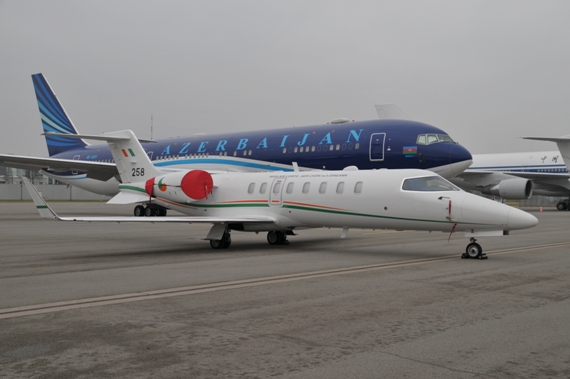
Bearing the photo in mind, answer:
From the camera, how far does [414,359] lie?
5.33 meters

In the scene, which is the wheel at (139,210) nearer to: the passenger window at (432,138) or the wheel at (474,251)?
the passenger window at (432,138)

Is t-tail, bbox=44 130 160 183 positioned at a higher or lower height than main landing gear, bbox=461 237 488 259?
higher

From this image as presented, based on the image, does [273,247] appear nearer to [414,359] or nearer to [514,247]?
[514,247]

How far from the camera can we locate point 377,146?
24.9 metres

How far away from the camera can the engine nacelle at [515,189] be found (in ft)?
123

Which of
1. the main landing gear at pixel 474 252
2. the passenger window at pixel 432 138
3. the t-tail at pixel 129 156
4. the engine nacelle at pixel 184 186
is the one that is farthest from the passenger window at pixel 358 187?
the passenger window at pixel 432 138

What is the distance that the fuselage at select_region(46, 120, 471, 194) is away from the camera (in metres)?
24.4

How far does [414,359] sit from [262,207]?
36.4 ft

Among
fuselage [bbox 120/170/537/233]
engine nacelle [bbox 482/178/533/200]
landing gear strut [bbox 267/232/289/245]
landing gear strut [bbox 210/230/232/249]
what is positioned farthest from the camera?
engine nacelle [bbox 482/178/533/200]

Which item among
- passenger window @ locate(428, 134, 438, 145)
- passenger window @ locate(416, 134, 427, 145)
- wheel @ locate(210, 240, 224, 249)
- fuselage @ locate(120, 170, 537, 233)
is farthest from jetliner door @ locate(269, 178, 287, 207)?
passenger window @ locate(428, 134, 438, 145)

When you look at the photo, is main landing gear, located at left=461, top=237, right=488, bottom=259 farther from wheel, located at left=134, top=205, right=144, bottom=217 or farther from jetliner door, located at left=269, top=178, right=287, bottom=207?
wheel, located at left=134, top=205, right=144, bottom=217

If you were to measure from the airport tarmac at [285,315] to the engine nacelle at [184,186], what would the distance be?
135 inches

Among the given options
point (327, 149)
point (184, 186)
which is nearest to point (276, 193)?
point (184, 186)

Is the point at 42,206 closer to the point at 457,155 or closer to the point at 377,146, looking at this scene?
the point at 377,146
